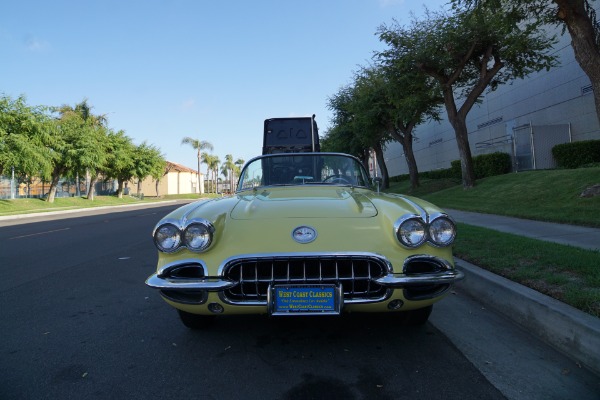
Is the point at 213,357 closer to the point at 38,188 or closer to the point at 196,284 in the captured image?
the point at 196,284

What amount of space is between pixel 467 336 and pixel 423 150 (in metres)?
34.7

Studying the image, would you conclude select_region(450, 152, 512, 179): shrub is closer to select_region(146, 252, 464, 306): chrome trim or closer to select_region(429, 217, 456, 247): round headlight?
select_region(429, 217, 456, 247): round headlight

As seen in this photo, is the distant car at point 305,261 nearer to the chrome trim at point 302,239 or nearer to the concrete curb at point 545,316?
the chrome trim at point 302,239

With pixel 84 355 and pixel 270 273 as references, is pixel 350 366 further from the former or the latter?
pixel 84 355

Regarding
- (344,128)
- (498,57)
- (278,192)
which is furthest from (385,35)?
(278,192)

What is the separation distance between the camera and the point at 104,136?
132 feet

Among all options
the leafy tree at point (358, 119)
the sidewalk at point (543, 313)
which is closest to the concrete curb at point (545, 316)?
the sidewalk at point (543, 313)

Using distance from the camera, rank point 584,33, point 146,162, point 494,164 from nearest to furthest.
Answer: point 584,33, point 494,164, point 146,162

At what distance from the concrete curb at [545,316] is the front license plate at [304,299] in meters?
1.75

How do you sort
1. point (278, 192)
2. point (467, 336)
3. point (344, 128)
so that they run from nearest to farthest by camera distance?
point (467, 336) → point (278, 192) → point (344, 128)

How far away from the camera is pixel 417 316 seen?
326cm

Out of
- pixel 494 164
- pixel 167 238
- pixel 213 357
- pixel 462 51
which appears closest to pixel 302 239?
pixel 167 238

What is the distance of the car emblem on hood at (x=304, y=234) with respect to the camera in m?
2.71

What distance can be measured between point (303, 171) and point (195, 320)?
1986mm
